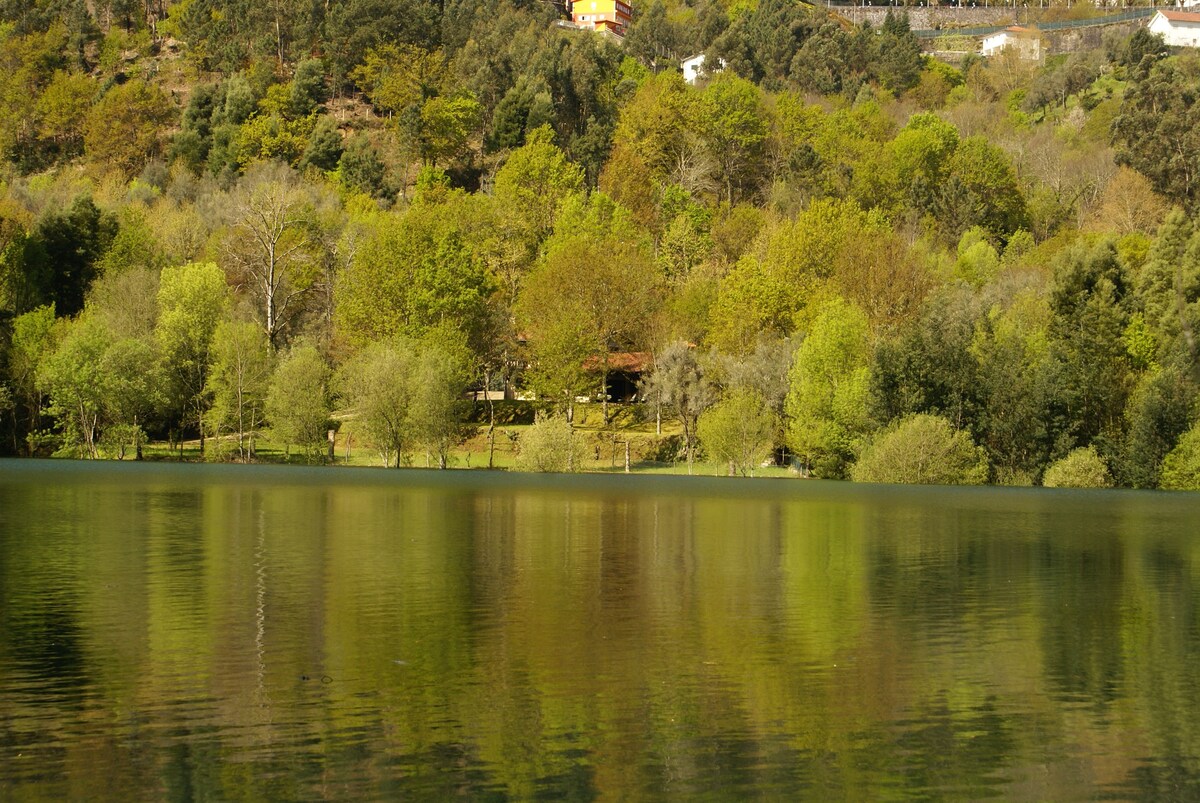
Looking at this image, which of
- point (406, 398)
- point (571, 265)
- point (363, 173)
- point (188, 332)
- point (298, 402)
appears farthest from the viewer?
point (363, 173)

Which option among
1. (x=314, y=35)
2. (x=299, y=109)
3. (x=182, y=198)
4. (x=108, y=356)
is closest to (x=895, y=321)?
(x=108, y=356)

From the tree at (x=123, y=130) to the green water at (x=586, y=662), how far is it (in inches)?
4934

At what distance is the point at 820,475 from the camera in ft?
308

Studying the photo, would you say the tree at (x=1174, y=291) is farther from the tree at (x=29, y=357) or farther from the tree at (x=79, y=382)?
the tree at (x=29, y=357)

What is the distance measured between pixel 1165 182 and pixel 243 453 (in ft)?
315

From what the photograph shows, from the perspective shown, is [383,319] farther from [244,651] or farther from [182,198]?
[244,651]

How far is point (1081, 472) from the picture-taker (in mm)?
86500

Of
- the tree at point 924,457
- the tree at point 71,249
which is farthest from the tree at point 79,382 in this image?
the tree at point 924,457

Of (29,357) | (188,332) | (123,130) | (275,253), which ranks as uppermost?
(123,130)

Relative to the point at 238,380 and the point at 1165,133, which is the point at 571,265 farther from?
the point at 1165,133

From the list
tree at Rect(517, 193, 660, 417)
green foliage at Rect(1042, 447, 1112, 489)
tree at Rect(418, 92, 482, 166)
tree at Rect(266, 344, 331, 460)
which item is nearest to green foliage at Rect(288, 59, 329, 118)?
tree at Rect(418, 92, 482, 166)

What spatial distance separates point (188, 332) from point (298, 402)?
1258cm

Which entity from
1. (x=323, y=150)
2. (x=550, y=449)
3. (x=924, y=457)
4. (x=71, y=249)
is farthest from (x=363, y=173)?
(x=924, y=457)

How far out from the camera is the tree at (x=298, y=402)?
94625 millimetres
